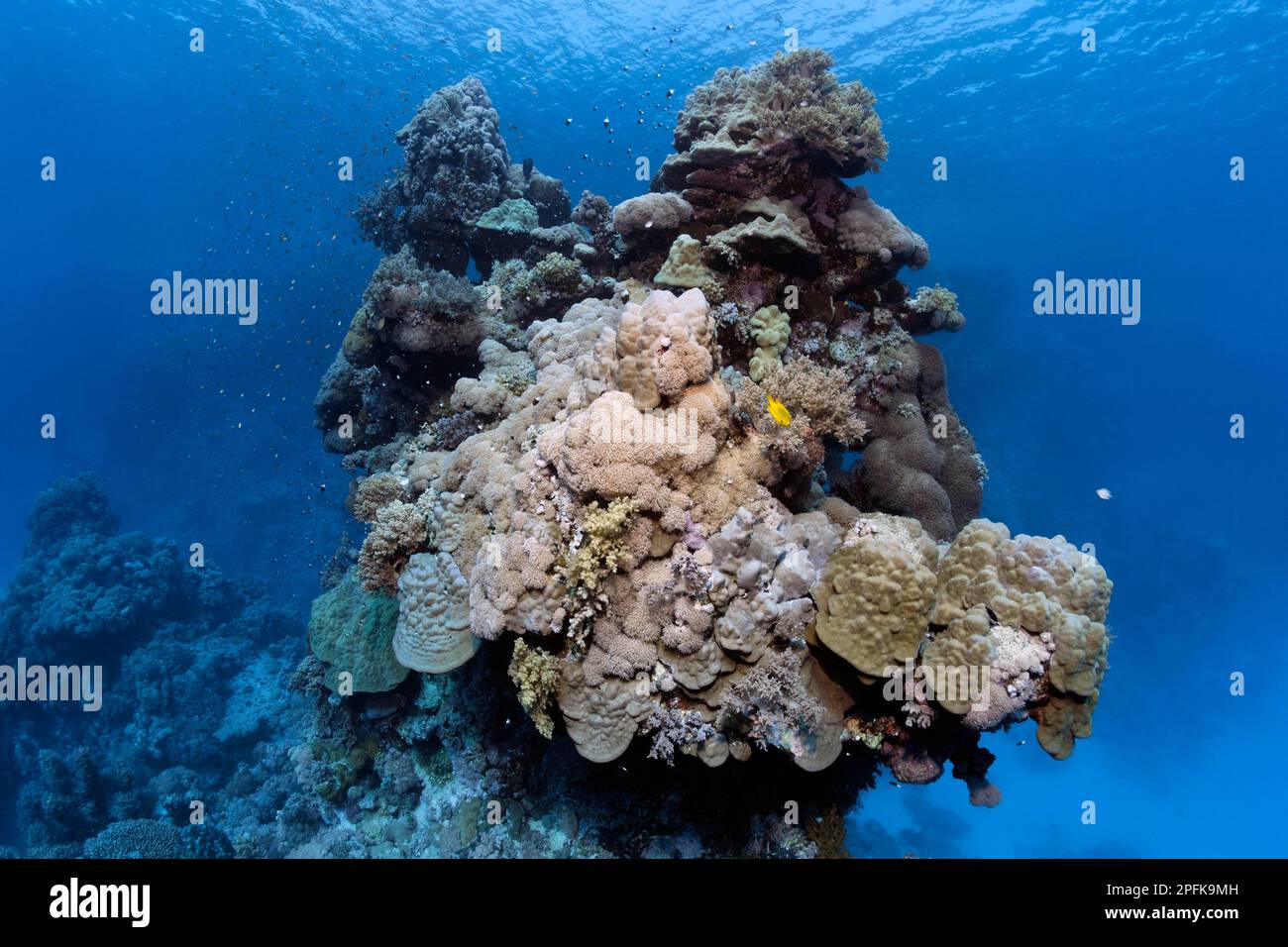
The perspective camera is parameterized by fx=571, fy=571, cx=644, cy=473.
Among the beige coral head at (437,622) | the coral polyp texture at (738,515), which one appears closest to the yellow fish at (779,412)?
the coral polyp texture at (738,515)

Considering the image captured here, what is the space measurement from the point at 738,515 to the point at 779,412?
1.16 meters

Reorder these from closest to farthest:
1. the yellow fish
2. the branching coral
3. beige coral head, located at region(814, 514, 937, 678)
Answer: beige coral head, located at region(814, 514, 937, 678), the branching coral, the yellow fish

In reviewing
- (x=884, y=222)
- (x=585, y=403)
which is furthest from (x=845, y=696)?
(x=884, y=222)

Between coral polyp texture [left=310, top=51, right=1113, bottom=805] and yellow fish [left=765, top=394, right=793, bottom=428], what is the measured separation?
1.1 inches

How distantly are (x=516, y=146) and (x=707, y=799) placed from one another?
5269 cm

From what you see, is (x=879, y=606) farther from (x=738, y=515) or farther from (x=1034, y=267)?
(x=1034, y=267)

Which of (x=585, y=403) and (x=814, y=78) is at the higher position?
(x=814, y=78)

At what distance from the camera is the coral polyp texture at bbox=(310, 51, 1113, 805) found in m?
5.08

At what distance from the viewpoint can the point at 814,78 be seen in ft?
30.5

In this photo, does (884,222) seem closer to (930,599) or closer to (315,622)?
(930,599)

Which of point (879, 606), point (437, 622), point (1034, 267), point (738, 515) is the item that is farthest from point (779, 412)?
point (1034, 267)

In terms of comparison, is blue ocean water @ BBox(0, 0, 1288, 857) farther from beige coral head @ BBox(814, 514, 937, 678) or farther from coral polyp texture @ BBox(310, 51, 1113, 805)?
beige coral head @ BBox(814, 514, 937, 678)

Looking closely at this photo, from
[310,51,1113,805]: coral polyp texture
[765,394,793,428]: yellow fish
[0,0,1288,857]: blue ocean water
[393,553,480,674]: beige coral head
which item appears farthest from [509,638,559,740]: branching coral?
[0,0,1288,857]: blue ocean water

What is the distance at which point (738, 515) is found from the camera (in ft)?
17.0
